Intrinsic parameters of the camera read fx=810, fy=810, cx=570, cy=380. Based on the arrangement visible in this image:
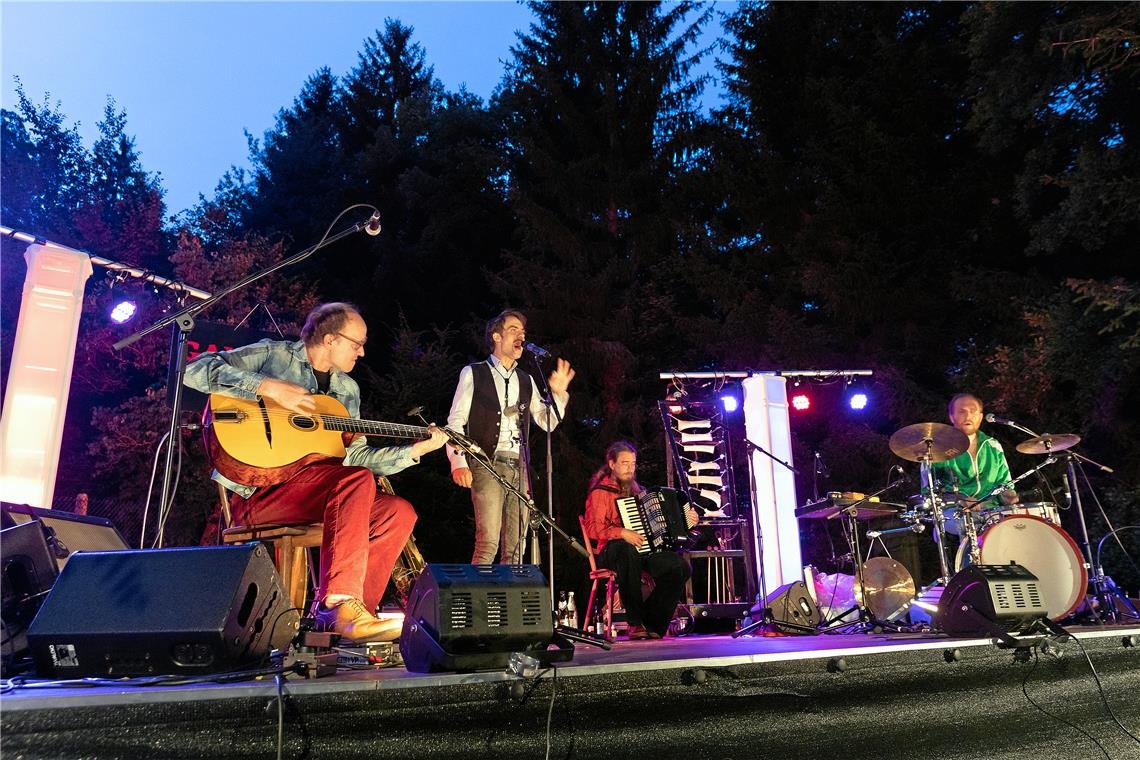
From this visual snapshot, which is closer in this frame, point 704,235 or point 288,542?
point 288,542

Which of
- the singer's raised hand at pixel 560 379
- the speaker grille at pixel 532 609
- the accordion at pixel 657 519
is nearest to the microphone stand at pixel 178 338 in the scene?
the singer's raised hand at pixel 560 379

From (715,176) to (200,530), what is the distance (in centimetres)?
1012

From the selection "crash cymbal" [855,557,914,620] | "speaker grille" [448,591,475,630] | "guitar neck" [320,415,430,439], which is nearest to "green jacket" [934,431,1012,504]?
"crash cymbal" [855,557,914,620]

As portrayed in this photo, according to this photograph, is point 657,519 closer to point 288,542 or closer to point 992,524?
point 992,524

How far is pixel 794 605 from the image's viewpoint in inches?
228

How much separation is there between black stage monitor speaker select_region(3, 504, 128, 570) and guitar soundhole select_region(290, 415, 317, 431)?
2.74 ft

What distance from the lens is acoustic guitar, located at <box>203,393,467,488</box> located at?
3.29 metres

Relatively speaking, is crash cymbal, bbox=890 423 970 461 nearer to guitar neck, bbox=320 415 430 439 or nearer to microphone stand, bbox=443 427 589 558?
microphone stand, bbox=443 427 589 558

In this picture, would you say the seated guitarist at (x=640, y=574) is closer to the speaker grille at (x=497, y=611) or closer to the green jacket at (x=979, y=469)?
the green jacket at (x=979, y=469)

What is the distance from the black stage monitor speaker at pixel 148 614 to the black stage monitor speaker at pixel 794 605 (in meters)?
4.33

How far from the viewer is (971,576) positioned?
10.7 ft

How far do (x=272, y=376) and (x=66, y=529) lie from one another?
3.21ft

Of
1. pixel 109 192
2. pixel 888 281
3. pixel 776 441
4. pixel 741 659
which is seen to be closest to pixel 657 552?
pixel 776 441

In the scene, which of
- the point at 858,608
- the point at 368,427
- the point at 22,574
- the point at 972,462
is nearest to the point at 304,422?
the point at 368,427
